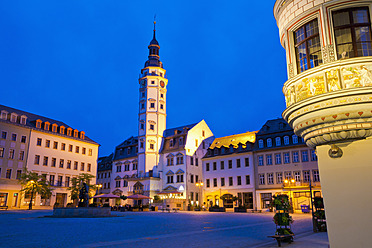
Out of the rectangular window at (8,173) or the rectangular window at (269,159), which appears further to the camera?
the rectangular window at (8,173)

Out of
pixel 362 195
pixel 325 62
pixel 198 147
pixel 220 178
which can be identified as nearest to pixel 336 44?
pixel 325 62

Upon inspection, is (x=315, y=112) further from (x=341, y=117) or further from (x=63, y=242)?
(x=63, y=242)

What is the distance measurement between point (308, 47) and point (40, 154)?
5642 centimetres

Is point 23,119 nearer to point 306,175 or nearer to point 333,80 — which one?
point 306,175

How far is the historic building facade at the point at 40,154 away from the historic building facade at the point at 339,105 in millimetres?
53491

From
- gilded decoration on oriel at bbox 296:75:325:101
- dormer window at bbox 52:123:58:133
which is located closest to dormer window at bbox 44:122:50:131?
dormer window at bbox 52:123:58:133

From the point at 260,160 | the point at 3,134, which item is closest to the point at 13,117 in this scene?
the point at 3,134

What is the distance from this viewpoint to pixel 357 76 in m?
8.48

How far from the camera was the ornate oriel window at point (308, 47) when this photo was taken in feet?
32.3

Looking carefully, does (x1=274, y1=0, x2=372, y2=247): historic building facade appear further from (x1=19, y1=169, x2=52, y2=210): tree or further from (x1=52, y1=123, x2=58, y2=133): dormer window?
A: (x1=52, y1=123, x2=58, y2=133): dormer window

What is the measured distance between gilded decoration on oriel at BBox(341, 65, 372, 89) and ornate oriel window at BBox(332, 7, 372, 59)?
0.68m

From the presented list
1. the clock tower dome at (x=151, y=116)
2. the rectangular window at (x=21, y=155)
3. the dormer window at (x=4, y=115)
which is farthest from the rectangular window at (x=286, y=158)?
the dormer window at (x=4, y=115)

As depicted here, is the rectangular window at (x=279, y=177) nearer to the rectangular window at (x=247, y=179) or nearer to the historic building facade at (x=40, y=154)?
the rectangular window at (x=247, y=179)

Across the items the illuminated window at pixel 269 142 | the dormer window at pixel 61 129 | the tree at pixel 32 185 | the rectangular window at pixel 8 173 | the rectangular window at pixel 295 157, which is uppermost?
the dormer window at pixel 61 129
